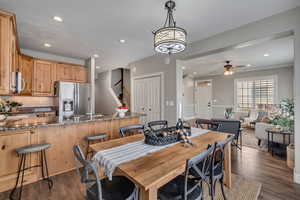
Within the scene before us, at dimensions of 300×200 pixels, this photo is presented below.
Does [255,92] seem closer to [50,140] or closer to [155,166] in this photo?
[155,166]

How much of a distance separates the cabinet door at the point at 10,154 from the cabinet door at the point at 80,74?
121 inches

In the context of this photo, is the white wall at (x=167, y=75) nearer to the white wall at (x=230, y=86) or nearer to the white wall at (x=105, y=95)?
the white wall at (x=105, y=95)

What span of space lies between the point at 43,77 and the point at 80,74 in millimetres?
1072

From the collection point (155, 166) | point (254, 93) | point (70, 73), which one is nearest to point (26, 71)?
point (70, 73)

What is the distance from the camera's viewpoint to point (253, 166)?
276 centimetres

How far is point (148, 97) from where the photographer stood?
4.82 meters

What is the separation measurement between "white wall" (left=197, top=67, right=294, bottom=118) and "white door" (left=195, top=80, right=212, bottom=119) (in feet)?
0.86

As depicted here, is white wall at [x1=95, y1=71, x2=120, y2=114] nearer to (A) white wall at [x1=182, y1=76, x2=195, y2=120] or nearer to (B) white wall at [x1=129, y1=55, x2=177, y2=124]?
(B) white wall at [x1=129, y1=55, x2=177, y2=124]

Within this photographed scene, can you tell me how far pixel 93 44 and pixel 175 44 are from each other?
2659 mm

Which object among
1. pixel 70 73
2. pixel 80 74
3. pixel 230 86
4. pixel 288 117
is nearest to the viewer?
pixel 288 117

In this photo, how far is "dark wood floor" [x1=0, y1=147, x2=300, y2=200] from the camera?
1.92 meters

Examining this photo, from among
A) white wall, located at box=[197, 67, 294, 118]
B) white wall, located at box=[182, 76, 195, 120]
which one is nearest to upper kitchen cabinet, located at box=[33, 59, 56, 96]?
white wall, located at box=[182, 76, 195, 120]

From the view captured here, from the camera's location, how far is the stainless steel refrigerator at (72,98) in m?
4.06

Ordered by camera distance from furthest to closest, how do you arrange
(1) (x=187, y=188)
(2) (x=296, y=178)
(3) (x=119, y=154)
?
1. (2) (x=296, y=178)
2. (3) (x=119, y=154)
3. (1) (x=187, y=188)
